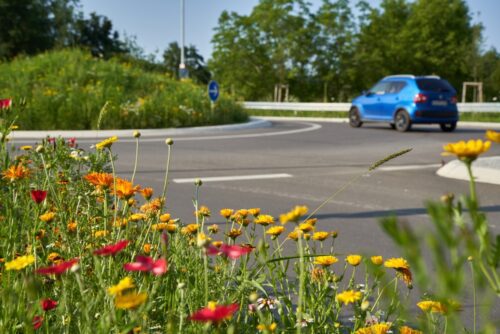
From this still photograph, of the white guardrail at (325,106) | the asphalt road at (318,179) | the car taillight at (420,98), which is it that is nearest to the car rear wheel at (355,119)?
the car taillight at (420,98)

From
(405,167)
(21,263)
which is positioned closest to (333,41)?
(405,167)

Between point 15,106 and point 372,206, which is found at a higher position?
point 15,106

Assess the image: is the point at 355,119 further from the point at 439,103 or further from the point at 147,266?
the point at 147,266

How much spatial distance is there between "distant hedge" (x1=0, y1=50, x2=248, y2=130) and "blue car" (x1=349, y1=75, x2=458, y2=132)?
5345mm

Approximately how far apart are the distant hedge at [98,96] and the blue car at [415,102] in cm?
534

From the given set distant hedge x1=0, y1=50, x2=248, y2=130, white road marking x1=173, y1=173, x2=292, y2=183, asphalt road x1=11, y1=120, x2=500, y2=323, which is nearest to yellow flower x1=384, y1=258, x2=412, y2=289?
asphalt road x1=11, y1=120, x2=500, y2=323

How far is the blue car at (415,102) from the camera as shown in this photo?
1750cm

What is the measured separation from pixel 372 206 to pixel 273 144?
7.54m

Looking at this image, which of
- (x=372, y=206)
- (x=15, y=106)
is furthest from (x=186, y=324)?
(x=372, y=206)

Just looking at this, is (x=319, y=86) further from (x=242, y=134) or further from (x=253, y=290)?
(x=253, y=290)

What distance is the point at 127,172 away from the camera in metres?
9.50

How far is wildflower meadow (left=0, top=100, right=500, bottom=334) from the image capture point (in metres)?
1.03

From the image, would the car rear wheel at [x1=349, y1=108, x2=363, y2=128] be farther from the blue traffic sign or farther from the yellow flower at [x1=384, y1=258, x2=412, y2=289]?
the yellow flower at [x1=384, y1=258, x2=412, y2=289]

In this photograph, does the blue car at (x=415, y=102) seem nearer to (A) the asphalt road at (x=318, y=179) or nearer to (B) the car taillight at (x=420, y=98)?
(B) the car taillight at (x=420, y=98)
